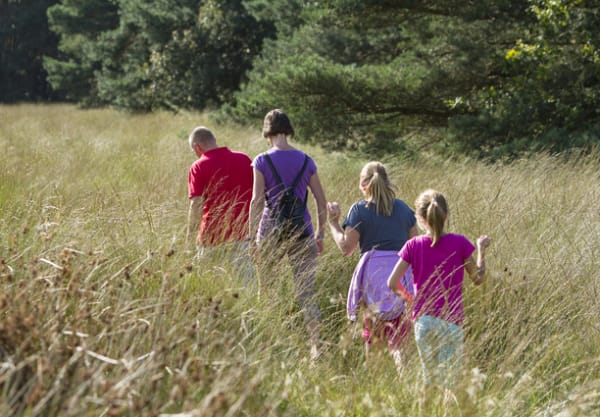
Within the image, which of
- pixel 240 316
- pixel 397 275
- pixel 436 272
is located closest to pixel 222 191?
pixel 240 316

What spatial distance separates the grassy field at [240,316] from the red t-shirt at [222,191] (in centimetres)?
27

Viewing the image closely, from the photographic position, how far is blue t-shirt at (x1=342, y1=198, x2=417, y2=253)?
14.8 ft

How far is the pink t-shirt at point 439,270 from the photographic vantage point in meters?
3.91

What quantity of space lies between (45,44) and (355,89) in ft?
149

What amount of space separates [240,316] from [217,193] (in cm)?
175

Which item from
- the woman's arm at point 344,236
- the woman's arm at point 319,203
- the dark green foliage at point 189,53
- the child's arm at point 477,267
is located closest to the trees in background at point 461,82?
the woman's arm at point 319,203

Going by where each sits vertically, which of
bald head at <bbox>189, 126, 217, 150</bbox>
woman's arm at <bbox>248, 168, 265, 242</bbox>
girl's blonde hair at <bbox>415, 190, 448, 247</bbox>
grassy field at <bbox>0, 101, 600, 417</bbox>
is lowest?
grassy field at <bbox>0, 101, 600, 417</bbox>

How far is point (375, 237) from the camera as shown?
4.52 meters

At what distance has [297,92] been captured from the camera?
1159 cm

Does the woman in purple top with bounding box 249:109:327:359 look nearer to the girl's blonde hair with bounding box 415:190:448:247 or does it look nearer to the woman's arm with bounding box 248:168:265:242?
the woman's arm with bounding box 248:168:265:242

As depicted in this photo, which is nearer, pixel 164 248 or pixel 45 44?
pixel 164 248

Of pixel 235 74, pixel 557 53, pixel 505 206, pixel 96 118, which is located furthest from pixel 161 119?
pixel 505 206

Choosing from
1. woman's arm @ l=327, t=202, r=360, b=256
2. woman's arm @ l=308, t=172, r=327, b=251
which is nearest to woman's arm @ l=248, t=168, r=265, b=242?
woman's arm @ l=308, t=172, r=327, b=251

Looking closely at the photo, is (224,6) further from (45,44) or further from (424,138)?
(45,44)
